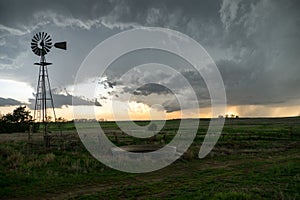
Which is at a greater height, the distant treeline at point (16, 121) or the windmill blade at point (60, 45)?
the windmill blade at point (60, 45)

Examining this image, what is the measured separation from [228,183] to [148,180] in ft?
11.0

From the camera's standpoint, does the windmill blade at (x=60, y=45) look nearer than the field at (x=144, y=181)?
No

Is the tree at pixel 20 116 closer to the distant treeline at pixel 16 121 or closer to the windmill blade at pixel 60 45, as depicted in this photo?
the distant treeline at pixel 16 121

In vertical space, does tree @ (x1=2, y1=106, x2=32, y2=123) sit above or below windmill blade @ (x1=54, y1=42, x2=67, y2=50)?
below

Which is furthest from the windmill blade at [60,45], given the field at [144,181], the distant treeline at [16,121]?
the distant treeline at [16,121]

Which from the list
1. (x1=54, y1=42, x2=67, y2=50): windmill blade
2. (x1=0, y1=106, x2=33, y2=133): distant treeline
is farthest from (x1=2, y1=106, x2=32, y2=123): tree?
(x1=54, y1=42, x2=67, y2=50): windmill blade

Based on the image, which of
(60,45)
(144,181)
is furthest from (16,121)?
(144,181)

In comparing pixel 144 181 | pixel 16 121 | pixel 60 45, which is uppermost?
pixel 60 45

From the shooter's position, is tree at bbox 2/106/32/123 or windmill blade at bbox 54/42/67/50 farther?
tree at bbox 2/106/32/123

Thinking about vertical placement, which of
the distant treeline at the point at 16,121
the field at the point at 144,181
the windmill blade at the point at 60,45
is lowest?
the field at the point at 144,181

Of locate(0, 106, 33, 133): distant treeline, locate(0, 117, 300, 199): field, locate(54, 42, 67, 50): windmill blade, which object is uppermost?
locate(54, 42, 67, 50): windmill blade

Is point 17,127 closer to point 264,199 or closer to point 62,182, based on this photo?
point 62,182

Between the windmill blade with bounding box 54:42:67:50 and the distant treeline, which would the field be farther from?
the distant treeline

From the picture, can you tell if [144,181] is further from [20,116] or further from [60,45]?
[20,116]
